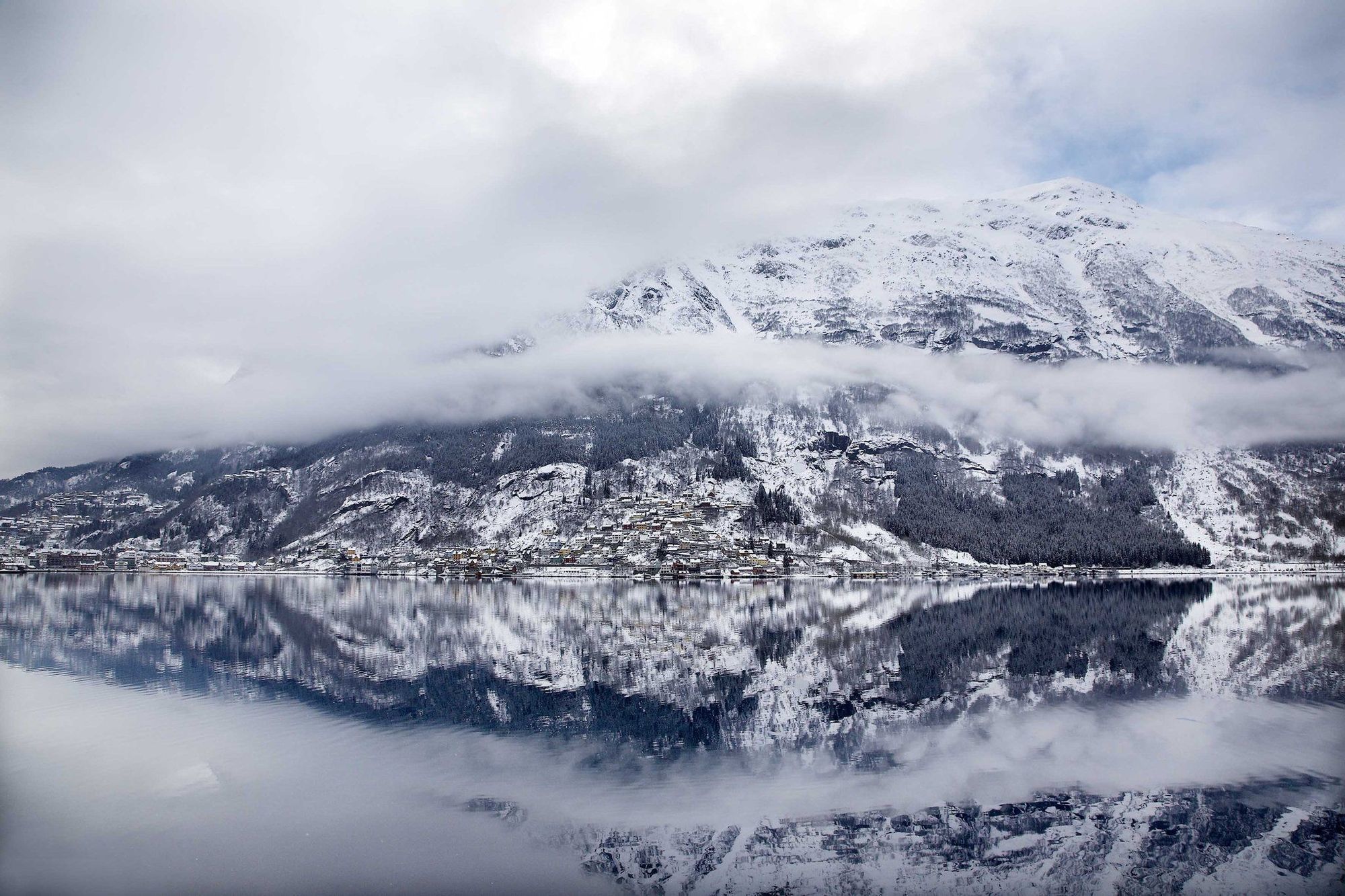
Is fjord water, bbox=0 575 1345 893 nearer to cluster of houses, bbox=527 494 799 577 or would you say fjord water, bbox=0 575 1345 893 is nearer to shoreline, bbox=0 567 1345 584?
shoreline, bbox=0 567 1345 584

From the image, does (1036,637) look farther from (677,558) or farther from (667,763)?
(677,558)

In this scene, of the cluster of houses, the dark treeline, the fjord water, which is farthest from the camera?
the cluster of houses

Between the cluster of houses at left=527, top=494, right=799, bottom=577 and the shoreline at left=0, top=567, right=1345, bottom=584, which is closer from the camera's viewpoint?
the shoreline at left=0, top=567, right=1345, bottom=584

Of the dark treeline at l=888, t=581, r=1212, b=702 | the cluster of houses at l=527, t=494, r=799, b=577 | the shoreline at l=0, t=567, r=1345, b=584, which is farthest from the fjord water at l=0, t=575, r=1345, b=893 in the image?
the cluster of houses at l=527, t=494, r=799, b=577

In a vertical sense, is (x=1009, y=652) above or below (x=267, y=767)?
below

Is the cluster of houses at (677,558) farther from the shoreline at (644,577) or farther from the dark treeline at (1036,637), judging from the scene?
the dark treeline at (1036,637)

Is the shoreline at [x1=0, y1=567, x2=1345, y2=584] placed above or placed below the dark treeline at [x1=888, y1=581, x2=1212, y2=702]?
below

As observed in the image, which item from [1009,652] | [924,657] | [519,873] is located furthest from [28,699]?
[1009,652]

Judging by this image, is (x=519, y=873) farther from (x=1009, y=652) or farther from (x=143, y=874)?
(x=1009, y=652)
